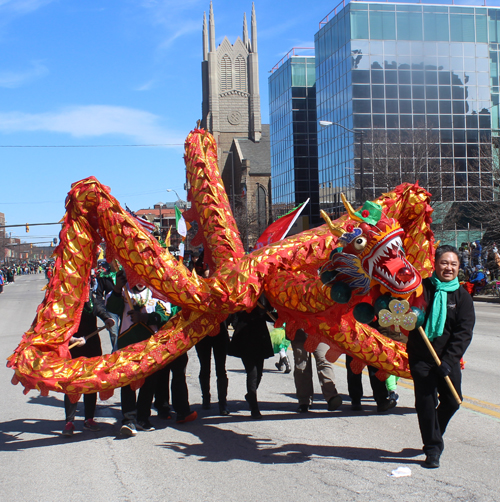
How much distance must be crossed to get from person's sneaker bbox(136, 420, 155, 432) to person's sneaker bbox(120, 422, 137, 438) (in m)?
0.21

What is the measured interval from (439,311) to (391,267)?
0.67 meters

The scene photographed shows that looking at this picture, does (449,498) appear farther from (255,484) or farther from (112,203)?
(112,203)

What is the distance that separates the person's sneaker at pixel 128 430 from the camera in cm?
605

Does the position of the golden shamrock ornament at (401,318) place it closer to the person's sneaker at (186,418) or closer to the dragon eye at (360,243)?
the dragon eye at (360,243)

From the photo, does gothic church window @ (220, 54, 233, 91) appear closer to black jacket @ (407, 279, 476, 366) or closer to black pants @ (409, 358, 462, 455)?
black jacket @ (407, 279, 476, 366)

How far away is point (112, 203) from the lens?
231 inches

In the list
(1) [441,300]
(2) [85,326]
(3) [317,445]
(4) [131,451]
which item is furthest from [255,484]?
(2) [85,326]

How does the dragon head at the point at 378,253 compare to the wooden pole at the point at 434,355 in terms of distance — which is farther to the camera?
the wooden pole at the point at 434,355

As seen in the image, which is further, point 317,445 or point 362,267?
point 317,445

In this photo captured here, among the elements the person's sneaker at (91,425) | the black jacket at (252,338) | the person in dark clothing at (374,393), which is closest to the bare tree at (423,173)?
the person in dark clothing at (374,393)

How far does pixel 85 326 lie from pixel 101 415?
1366 mm

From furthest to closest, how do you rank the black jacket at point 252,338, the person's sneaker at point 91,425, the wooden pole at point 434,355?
the black jacket at point 252,338 → the person's sneaker at point 91,425 → the wooden pole at point 434,355

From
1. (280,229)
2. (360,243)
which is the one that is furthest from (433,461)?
(280,229)

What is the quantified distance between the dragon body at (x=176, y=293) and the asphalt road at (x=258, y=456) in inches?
25.7
